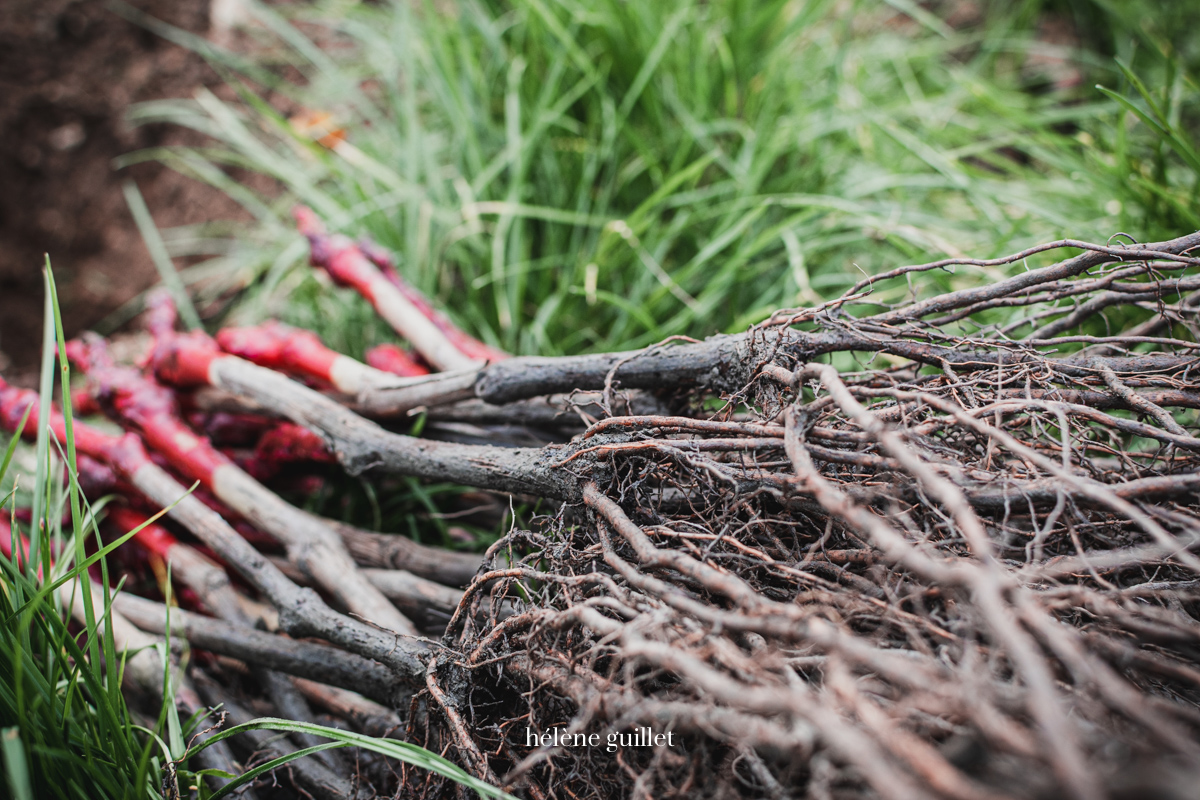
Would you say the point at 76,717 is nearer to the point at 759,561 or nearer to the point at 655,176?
the point at 759,561

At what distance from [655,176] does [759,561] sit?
5.07 feet

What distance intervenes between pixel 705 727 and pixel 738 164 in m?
1.90

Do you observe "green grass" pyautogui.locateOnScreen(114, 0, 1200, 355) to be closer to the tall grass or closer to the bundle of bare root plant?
the bundle of bare root plant

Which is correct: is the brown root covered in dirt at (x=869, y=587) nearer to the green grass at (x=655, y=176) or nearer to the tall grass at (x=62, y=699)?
the tall grass at (x=62, y=699)

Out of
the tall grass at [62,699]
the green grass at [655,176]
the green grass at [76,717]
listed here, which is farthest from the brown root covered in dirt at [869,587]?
the green grass at [655,176]

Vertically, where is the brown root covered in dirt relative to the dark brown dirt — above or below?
below

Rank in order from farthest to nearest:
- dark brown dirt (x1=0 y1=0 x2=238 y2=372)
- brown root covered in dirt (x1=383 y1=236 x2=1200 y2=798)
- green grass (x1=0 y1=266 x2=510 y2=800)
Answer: dark brown dirt (x1=0 y1=0 x2=238 y2=372), green grass (x1=0 y1=266 x2=510 y2=800), brown root covered in dirt (x1=383 y1=236 x2=1200 y2=798)

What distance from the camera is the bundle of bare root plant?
23.0 inches

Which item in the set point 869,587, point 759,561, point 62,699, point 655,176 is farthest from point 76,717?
point 655,176

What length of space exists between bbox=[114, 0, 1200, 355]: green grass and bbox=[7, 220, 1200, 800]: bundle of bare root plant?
25.6 inches

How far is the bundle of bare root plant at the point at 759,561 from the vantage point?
0.58 m

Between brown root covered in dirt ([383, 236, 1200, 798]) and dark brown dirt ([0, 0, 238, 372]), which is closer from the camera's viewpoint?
brown root covered in dirt ([383, 236, 1200, 798])

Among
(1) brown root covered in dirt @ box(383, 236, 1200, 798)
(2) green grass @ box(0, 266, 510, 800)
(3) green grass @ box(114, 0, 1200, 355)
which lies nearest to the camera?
(1) brown root covered in dirt @ box(383, 236, 1200, 798)

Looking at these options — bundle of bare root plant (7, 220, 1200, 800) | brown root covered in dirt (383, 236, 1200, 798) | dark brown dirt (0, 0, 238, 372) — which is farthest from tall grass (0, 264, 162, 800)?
dark brown dirt (0, 0, 238, 372)
